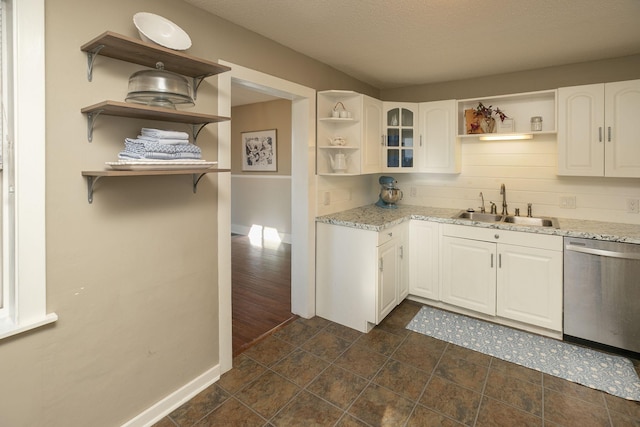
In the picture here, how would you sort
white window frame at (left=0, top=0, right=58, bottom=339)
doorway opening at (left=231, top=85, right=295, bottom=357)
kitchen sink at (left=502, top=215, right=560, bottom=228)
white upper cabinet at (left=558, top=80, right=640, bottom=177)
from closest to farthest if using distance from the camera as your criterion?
white window frame at (left=0, top=0, right=58, bottom=339), white upper cabinet at (left=558, top=80, right=640, bottom=177), kitchen sink at (left=502, top=215, right=560, bottom=228), doorway opening at (left=231, top=85, right=295, bottom=357)

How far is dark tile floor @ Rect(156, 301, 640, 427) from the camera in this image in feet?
6.24

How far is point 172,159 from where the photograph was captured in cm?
165

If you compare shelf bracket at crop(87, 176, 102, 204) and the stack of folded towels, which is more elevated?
the stack of folded towels

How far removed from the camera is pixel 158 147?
1.60 m

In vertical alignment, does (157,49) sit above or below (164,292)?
above

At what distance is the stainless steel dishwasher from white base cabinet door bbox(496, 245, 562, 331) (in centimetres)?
7

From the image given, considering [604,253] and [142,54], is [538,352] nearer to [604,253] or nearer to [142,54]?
[604,253]

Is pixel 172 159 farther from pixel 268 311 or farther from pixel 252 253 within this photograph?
pixel 252 253

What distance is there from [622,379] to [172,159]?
301cm

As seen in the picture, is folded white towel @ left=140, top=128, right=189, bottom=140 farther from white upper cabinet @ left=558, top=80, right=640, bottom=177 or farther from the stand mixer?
white upper cabinet @ left=558, top=80, right=640, bottom=177

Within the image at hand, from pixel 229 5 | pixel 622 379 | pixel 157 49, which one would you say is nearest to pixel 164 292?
pixel 157 49

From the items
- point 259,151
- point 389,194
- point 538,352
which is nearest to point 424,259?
point 389,194

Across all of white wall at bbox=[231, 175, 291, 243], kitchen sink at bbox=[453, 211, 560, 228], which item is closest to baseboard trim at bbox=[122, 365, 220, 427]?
kitchen sink at bbox=[453, 211, 560, 228]

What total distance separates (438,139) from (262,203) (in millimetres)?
3701
